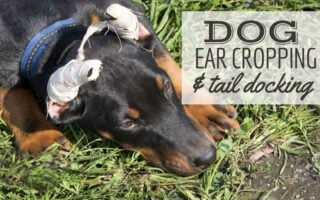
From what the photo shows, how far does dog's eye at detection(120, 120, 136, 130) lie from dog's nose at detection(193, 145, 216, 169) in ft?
1.45

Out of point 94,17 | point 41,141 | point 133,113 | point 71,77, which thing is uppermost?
point 71,77

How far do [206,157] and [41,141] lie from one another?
115 centimetres

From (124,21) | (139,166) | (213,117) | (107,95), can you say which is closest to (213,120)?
(213,117)

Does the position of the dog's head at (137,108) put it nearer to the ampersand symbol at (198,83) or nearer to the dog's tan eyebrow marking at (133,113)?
the dog's tan eyebrow marking at (133,113)

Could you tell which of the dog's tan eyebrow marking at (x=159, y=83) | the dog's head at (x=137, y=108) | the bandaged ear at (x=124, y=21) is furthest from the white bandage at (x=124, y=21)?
the dog's tan eyebrow marking at (x=159, y=83)

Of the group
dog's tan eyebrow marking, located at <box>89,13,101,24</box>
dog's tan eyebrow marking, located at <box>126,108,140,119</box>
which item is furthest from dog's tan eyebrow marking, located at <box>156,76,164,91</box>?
dog's tan eyebrow marking, located at <box>89,13,101,24</box>

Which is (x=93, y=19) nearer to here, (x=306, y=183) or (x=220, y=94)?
(x=220, y=94)

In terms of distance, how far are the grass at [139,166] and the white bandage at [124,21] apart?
0.87 meters

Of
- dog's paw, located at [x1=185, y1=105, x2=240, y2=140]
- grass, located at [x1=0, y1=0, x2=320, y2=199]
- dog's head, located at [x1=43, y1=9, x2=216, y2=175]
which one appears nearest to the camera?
dog's head, located at [x1=43, y1=9, x2=216, y2=175]

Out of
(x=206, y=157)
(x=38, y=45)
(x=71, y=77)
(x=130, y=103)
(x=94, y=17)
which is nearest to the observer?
(x=71, y=77)

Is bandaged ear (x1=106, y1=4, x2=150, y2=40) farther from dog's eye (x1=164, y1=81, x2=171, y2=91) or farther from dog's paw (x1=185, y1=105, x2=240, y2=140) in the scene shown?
dog's paw (x1=185, y1=105, x2=240, y2=140)

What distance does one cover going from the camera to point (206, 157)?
4.28m

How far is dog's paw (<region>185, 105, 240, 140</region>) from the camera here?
4.66 m

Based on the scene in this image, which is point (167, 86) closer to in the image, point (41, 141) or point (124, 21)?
point (124, 21)
